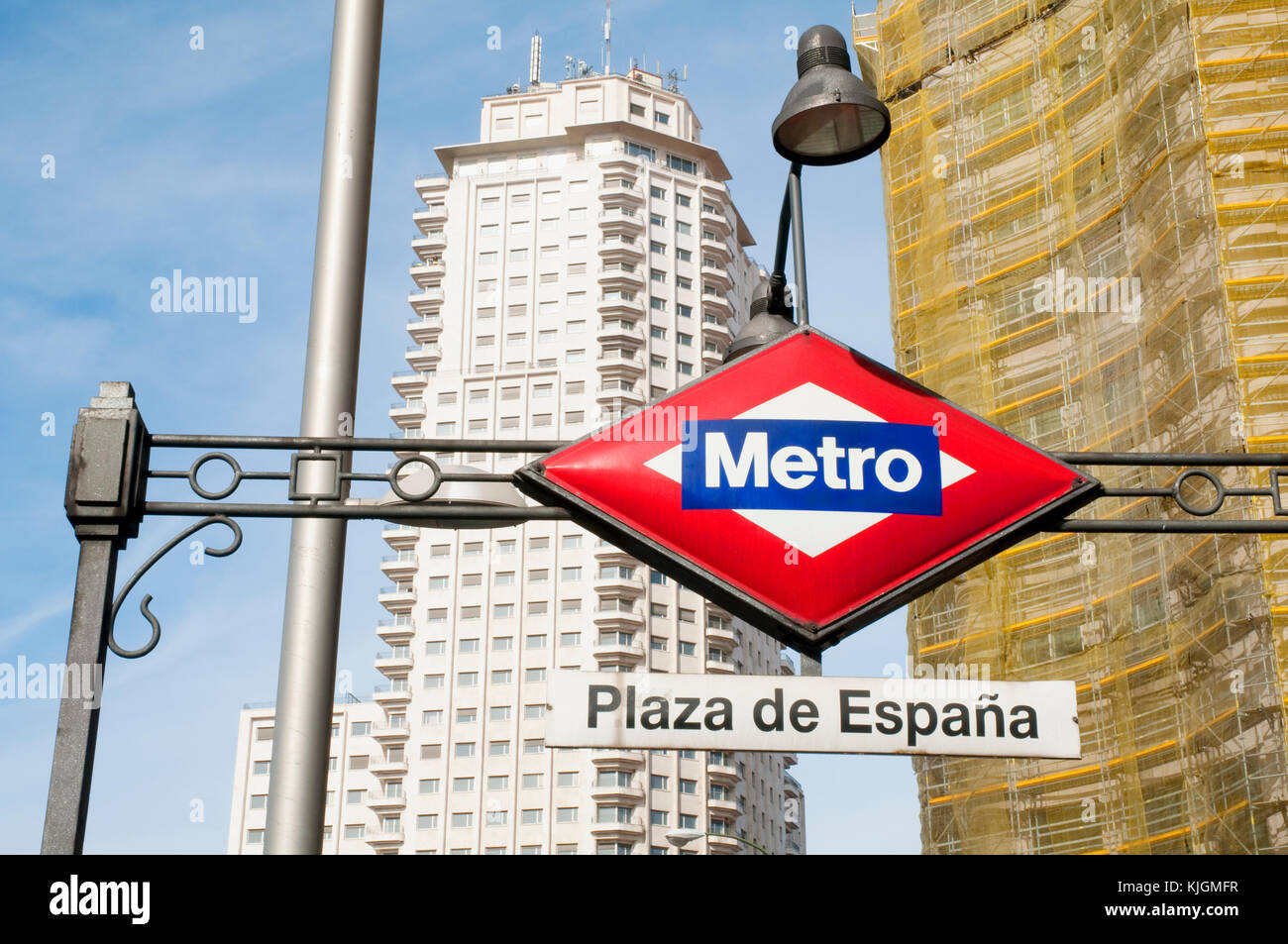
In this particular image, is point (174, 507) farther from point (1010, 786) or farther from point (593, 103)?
point (593, 103)

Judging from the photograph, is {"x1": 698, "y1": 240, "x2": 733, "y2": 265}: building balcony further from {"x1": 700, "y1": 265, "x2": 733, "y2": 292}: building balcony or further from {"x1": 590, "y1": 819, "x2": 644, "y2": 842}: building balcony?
{"x1": 590, "y1": 819, "x2": 644, "y2": 842}: building balcony

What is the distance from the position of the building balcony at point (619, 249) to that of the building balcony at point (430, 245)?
36.8 ft

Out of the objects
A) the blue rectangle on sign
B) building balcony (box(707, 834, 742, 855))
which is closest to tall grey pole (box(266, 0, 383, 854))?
the blue rectangle on sign

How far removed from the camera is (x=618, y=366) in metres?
91.8

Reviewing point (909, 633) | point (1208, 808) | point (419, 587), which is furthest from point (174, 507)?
point (419, 587)

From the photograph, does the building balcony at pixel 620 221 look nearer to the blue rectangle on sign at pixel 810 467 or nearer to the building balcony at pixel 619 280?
the building balcony at pixel 619 280

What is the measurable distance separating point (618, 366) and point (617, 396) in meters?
2.32

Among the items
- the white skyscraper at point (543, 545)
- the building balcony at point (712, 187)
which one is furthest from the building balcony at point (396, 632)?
the building balcony at point (712, 187)

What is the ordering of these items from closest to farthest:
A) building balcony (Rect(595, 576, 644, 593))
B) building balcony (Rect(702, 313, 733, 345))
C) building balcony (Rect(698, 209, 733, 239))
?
building balcony (Rect(595, 576, 644, 593))
building balcony (Rect(702, 313, 733, 345))
building balcony (Rect(698, 209, 733, 239))

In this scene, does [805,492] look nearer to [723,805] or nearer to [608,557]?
[608,557]

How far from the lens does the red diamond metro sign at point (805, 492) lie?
15.8 ft

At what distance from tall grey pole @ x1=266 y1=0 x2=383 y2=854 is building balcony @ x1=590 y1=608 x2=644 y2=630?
77.3m

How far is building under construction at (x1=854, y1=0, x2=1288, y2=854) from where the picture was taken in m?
25.2
